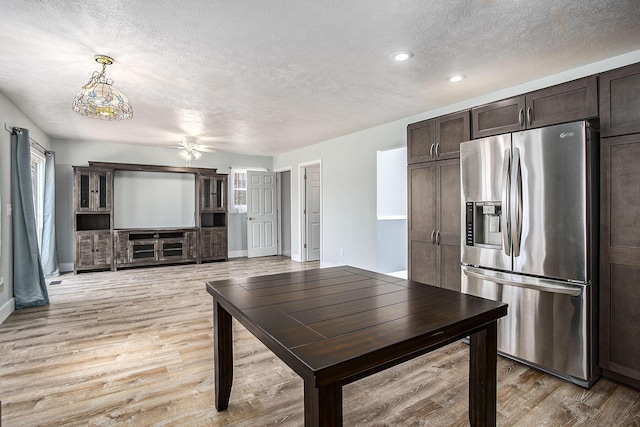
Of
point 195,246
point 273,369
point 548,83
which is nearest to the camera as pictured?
point 273,369

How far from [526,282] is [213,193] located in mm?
6071

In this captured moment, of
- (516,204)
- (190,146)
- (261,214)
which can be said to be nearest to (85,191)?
(190,146)

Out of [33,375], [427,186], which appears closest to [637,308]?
[427,186]

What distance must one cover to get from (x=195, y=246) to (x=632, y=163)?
263 inches

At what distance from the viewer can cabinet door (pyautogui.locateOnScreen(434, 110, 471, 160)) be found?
3.01 m

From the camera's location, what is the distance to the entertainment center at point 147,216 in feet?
19.8

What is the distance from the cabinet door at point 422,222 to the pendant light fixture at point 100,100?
A: 277 cm

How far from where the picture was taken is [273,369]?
249 cm

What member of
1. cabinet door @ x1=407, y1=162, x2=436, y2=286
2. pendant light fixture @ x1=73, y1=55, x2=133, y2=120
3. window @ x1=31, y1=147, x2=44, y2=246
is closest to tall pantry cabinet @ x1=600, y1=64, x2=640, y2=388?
cabinet door @ x1=407, y1=162, x2=436, y2=286

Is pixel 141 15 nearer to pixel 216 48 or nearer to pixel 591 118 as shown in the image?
pixel 216 48

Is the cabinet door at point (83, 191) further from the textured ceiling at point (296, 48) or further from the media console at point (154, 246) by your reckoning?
the textured ceiling at point (296, 48)

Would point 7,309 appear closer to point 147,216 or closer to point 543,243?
point 147,216

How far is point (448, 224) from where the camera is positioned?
3150mm

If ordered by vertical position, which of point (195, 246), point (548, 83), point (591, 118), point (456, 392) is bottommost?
point (456, 392)
